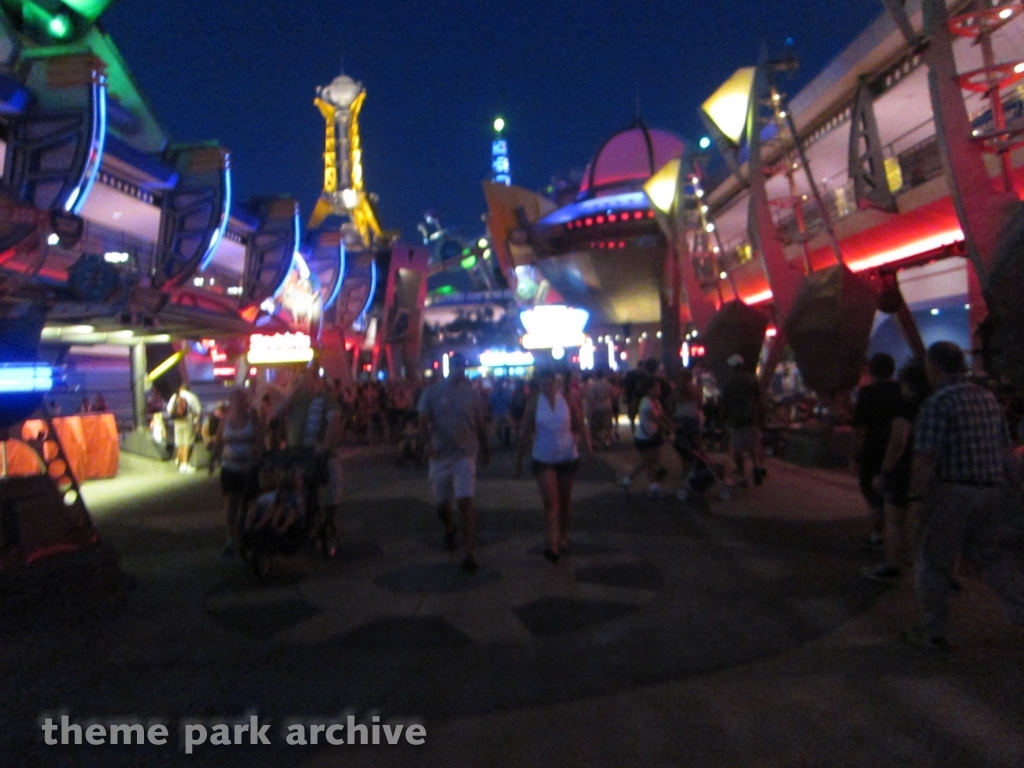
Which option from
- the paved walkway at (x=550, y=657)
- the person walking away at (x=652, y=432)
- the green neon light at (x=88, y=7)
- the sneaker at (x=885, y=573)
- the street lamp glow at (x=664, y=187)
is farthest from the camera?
the street lamp glow at (x=664, y=187)

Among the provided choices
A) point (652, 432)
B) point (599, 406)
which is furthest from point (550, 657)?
point (599, 406)

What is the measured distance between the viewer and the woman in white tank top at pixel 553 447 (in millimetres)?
6855

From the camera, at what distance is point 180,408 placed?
14.0 m

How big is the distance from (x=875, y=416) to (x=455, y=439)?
11.0 feet

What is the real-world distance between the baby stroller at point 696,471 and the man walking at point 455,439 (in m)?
3.71

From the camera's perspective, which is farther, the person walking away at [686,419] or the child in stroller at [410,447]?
the child in stroller at [410,447]

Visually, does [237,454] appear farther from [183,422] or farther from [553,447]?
[183,422]

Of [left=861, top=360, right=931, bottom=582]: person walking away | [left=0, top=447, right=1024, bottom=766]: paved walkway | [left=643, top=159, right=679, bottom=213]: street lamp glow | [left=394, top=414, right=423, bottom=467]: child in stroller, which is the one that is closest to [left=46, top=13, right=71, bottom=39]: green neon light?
[left=394, top=414, right=423, bottom=467]: child in stroller

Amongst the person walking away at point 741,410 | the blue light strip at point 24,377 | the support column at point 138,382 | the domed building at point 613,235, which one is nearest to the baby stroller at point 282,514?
the blue light strip at point 24,377

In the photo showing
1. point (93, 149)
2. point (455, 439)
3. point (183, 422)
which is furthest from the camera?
point (183, 422)

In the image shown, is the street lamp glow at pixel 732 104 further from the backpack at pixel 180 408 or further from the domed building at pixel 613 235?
the domed building at pixel 613 235

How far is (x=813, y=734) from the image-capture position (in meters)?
3.46

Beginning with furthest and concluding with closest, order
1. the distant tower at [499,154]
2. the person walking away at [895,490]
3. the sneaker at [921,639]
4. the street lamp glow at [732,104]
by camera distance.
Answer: the distant tower at [499,154] < the street lamp glow at [732,104] < the person walking away at [895,490] < the sneaker at [921,639]

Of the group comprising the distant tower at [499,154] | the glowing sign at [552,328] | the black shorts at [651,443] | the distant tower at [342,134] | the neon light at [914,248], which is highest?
the distant tower at [499,154]
